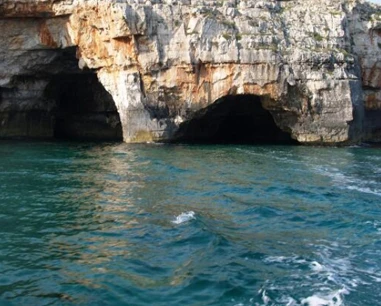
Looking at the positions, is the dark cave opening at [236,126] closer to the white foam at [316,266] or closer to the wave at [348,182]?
the wave at [348,182]

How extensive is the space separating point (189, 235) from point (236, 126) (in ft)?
83.6

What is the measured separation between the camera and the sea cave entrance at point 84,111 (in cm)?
3375

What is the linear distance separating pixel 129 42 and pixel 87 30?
2553 millimetres

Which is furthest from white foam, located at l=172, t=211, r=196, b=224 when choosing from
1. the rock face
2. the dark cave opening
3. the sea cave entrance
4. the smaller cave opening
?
the smaller cave opening

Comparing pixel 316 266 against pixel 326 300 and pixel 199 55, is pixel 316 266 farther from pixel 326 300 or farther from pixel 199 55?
pixel 199 55

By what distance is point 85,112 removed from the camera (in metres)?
35.0

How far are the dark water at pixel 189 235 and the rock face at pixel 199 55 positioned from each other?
7.93 metres

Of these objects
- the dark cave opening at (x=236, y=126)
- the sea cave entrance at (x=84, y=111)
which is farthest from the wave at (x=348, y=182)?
the sea cave entrance at (x=84, y=111)

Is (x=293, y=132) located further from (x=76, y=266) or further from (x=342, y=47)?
(x=76, y=266)

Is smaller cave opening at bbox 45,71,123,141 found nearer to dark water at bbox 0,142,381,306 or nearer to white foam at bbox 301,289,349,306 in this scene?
dark water at bbox 0,142,381,306

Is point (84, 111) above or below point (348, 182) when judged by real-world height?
above

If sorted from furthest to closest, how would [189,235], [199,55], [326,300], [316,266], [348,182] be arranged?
[199,55]
[348,182]
[189,235]
[316,266]
[326,300]

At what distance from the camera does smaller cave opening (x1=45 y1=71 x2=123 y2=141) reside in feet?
112

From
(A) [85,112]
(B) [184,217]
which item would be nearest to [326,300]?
(B) [184,217]
